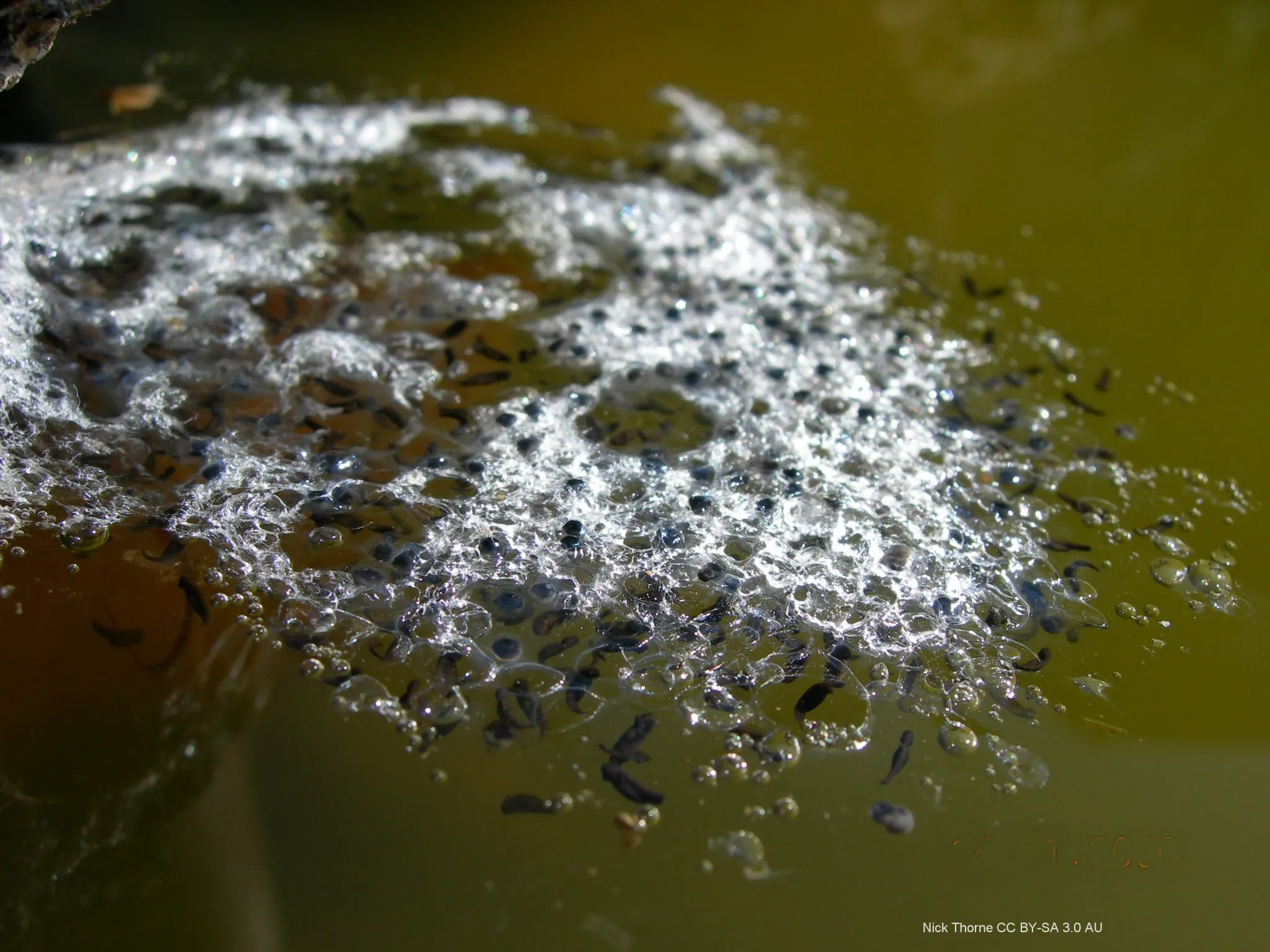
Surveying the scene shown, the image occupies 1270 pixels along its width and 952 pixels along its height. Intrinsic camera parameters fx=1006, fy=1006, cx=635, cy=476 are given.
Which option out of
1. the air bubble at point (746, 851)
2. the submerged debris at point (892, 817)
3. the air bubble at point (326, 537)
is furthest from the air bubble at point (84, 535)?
the submerged debris at point (892, 817)

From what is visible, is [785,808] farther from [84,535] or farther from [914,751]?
[84,535]

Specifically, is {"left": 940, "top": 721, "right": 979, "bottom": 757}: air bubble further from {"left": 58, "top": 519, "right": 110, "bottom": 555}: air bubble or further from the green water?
{"left": 58, "top": 519, "right": 110, "bottom": 555}: air bubble

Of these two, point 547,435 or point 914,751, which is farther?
point 547,435

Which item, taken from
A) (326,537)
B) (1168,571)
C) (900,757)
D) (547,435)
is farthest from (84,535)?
(1168,571)

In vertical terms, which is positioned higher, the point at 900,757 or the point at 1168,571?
the point at 1168,571

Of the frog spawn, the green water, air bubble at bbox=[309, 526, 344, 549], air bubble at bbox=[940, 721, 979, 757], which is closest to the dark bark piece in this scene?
the frog spawn

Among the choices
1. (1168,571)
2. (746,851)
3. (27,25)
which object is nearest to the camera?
(746,851)

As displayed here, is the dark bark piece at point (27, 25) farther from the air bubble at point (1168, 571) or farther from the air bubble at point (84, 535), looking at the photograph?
the air bubble at point (1168, 571)

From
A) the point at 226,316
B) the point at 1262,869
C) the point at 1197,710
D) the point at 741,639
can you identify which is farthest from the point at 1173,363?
the point at 226,316
